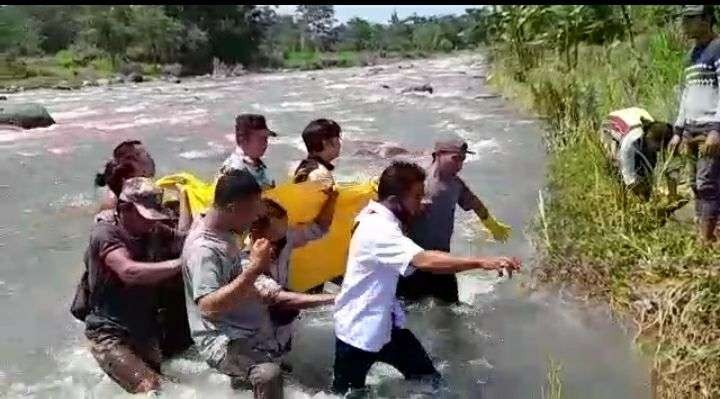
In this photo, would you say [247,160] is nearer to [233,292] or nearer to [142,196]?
[142,196]

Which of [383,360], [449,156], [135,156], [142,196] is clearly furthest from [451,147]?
[142,196]

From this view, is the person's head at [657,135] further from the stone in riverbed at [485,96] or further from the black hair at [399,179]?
the stone in riverbed at [485,96]

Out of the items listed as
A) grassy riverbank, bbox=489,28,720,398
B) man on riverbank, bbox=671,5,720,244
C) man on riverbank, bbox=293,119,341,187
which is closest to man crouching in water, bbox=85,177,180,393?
man on riverbank, bbox=293,119,341,187

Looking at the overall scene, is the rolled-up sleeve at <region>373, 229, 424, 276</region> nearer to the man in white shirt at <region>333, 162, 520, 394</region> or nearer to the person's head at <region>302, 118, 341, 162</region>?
the man in white shirt at <region>333, 162, 520, 394</region>

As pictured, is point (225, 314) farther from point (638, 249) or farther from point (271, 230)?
point (638, 249)

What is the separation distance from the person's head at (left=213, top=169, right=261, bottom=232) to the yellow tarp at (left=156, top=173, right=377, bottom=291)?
105 cm

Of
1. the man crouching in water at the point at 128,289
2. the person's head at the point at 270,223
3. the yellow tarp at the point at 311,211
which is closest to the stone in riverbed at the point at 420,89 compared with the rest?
the yellow tarp at the point at 311,211

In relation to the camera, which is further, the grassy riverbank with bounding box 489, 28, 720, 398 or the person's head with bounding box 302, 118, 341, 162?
the person's head with bounding box 302, 118, 341, 162

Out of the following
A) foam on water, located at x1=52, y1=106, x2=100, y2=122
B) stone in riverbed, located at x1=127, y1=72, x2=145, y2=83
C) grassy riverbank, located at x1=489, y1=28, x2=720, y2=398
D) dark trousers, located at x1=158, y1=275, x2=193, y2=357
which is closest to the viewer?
grassy riverbank, located at x1=489, y1=28, x2=720, y2=398

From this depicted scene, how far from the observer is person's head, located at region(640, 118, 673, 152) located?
6.61 metres

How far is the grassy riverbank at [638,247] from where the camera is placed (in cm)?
425

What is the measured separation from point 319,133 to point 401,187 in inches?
50.4

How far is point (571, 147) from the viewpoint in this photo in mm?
8445

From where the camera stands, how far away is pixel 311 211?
205 inches
